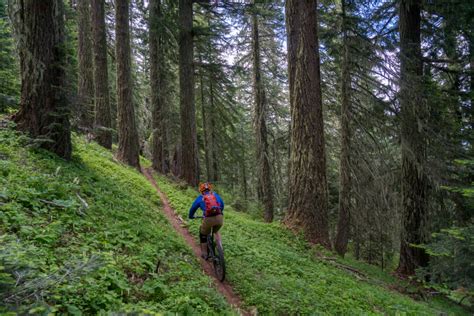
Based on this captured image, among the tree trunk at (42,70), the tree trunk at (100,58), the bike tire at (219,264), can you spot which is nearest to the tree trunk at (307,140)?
the bike tire at (219,264)

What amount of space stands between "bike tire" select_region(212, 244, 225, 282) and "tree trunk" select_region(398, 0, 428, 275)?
601 centimetres

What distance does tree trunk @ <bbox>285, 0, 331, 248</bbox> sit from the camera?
8609mm

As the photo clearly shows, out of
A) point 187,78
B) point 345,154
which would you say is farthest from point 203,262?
point 187,78

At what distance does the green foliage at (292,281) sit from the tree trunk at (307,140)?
63 centimetres

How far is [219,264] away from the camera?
612cm

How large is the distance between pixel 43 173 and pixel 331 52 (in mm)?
9785

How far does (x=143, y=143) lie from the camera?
958 inches

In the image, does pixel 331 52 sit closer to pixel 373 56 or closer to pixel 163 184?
pixel 373 56

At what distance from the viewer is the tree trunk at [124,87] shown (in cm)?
1192

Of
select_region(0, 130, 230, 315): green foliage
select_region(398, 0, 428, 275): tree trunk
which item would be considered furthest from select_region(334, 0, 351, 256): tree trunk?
select_region(0, 130, 230, 315): green foliage

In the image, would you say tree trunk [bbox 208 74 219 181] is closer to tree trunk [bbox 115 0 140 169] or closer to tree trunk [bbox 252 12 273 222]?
tree trunk [bbox 252 12 273 222]

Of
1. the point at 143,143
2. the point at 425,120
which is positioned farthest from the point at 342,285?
→ the point at 143,143

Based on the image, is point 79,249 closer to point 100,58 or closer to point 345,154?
point 345,154

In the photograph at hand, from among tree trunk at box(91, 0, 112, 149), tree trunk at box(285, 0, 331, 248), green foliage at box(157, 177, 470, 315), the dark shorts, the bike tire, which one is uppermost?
tree trunk at box(91, 0, 112, 149)
